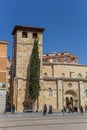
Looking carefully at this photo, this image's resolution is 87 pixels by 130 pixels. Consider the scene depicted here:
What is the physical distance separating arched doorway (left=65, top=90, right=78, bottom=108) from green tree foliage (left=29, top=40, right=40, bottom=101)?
774 cm

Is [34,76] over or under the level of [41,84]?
over

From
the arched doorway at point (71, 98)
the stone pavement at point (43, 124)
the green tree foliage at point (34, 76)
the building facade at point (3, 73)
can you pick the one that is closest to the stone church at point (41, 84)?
the arched doorway at point (71, 98)

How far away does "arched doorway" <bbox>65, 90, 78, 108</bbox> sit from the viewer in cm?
5069

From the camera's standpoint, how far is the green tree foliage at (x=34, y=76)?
1793 inches

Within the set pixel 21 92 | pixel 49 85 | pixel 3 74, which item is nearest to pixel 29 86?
pixel 21 92

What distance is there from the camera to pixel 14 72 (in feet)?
159

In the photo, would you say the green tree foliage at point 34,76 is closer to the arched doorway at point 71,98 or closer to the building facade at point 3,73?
the building facade at point 3,73

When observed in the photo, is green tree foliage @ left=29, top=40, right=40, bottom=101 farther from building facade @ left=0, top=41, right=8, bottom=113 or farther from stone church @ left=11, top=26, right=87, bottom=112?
building facade @ left=0, top=41, right=8, bottom=113

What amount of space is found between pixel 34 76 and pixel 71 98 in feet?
32.8

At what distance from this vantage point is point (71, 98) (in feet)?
168

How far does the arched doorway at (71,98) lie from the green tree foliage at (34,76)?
25.4ft

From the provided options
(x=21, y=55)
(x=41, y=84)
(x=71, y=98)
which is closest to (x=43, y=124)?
(x=41, y=84)

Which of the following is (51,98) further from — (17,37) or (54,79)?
(17,37)

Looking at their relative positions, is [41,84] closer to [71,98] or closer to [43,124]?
[71,98]
